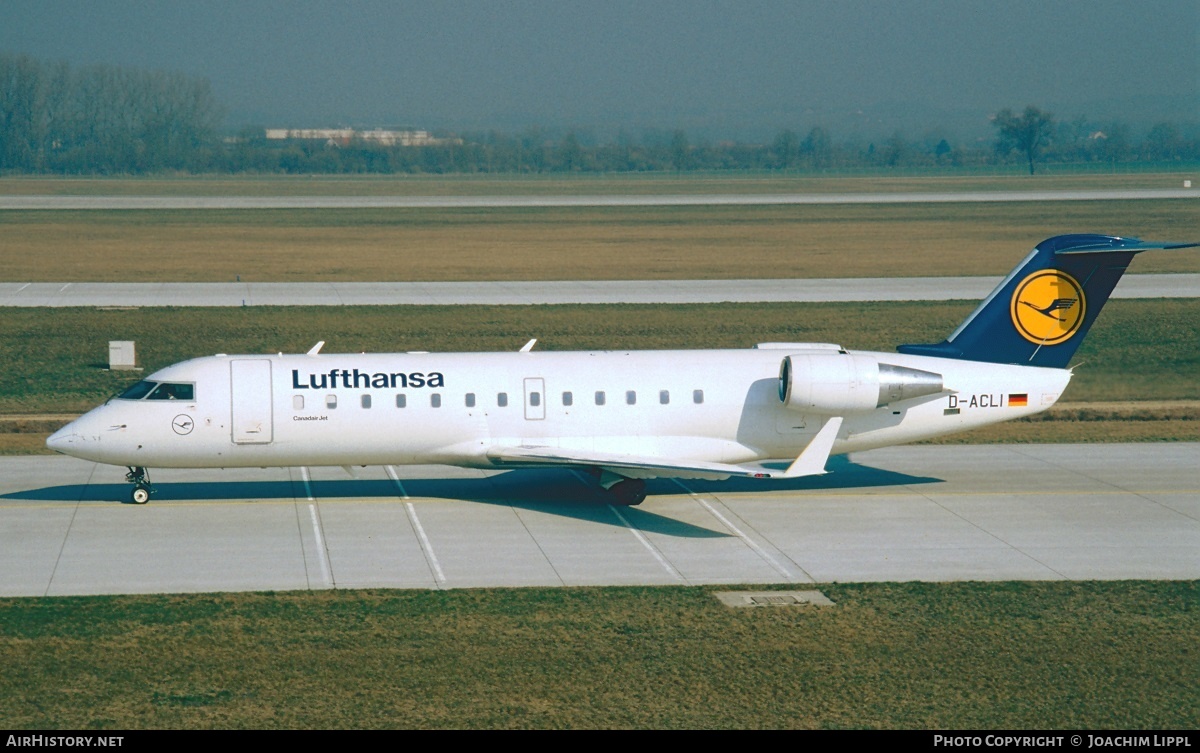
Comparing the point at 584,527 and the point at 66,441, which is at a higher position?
the point at 66,441

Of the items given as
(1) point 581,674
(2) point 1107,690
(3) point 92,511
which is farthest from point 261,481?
(2) point 1107,690

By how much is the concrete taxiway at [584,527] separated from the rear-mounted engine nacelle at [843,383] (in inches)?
89.0

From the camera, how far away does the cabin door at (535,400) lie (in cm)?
2773

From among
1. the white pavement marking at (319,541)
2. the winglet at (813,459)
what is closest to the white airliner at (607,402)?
the white pavement marking at (319,541)

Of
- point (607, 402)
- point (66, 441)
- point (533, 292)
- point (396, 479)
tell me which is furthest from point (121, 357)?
point (533, 292)

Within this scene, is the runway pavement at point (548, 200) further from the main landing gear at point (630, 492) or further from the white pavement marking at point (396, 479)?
the main landing gear at point (630, 492)

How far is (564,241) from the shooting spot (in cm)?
8562

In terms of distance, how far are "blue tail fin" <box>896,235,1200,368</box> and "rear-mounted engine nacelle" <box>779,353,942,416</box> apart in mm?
2466

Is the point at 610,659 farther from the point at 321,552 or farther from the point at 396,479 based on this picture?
the point at 396,479

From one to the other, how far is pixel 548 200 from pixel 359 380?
336 ft

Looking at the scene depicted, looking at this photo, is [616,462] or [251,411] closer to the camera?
[616,462]

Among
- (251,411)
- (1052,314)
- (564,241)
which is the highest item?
(1052,314)

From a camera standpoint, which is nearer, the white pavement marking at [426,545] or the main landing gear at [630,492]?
the white pavement marking at [426,545]

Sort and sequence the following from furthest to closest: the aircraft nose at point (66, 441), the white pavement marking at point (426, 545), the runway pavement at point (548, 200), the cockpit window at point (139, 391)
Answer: the runway pavement at point (548, 200) < the cockpit window at point (139, 391) < the aircraft nose at point (66, 441) < the white pavement marking at point (426, 545)
